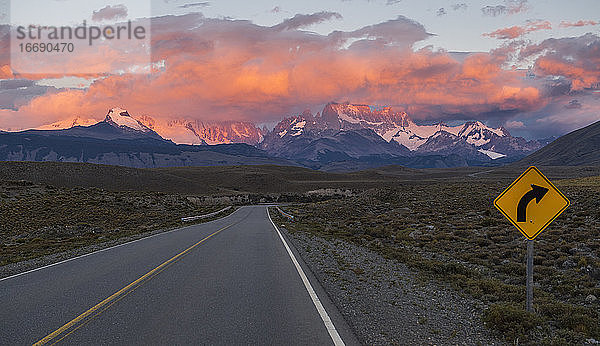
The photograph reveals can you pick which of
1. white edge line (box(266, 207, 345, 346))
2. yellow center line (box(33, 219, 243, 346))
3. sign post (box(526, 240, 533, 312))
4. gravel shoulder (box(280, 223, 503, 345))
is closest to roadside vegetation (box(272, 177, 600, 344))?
sign post (box(526, 240, 533, 312))

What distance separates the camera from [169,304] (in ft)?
28.2

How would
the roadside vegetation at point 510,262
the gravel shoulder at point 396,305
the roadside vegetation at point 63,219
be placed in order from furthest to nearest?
the roadside vegetation at point 63,219, the roadside vegetation at point 510,262, the gravel shoulder at point 396,305

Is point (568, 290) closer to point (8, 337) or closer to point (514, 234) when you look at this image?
point (514, 234)

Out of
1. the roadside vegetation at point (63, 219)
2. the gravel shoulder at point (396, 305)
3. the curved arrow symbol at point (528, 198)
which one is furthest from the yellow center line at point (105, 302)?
the curved arrow symbol at point (528, 198)

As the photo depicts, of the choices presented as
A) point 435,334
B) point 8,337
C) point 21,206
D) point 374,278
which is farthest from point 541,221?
point 21,206

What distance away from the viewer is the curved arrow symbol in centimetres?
789

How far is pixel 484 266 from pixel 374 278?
411cm

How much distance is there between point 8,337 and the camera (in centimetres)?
668

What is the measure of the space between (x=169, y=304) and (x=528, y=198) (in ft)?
24.9

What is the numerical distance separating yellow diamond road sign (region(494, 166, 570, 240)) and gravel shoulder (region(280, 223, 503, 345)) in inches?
83.6

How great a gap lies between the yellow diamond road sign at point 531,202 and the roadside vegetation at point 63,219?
58.2ft

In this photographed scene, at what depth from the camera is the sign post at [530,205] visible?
7738mm

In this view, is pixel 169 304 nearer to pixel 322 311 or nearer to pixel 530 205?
pixel 322 311

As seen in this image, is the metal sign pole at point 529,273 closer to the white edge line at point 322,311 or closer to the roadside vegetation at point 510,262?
the roadside vegetation at point 510,262
